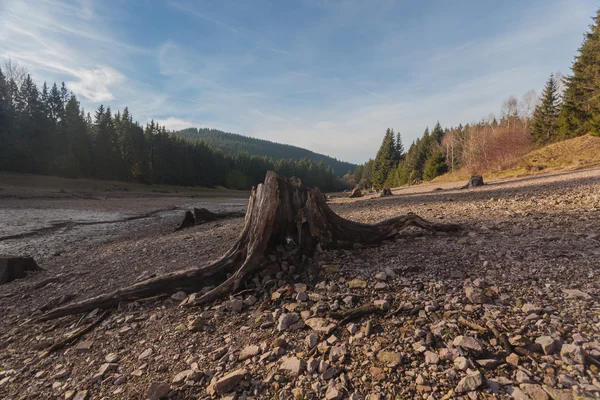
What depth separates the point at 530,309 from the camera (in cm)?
274

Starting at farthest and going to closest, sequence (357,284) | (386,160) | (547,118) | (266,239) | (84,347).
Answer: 1. (386,160)
2. (547,118)
3. (266,239)
4. (357,284)
5. (84,347)

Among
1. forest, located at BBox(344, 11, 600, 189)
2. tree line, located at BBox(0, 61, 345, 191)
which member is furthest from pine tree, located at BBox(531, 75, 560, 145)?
tree line, located at BBox(0, 61, 345, 191)

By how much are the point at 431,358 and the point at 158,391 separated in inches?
94.0

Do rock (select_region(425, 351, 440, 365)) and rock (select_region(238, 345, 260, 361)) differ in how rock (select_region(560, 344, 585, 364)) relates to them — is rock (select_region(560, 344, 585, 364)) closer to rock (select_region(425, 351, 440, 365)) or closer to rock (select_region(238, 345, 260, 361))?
rock (select_region(425, 351, 440, 365))

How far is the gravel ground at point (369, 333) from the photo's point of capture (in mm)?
2219

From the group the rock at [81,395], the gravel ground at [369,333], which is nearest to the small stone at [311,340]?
the gravel ground at [369,333]

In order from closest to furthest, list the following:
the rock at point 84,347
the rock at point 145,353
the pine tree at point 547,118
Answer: the rock at point 145,353, the rock at point 84,347, the pine tree at point 547,118

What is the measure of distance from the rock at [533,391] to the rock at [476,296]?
1.11 metres

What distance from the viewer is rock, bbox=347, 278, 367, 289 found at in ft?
12.1

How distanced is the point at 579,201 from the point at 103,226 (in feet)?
64.6

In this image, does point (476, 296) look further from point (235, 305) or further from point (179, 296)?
point (179, 296)

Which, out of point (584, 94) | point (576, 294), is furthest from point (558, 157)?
point (576, 294)

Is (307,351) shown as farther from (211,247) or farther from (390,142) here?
(390,142)

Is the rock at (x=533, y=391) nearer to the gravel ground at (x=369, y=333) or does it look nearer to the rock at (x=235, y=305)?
the gravel ground at (x=369, y=333)
